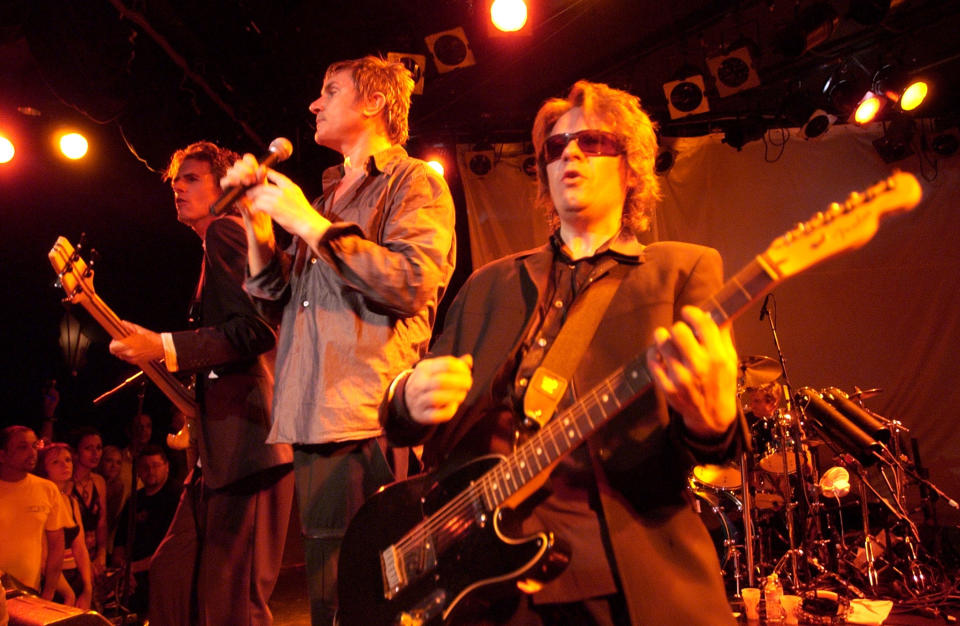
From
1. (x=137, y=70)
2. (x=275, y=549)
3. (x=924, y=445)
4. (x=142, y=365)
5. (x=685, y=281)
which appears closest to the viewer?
(x=685, y=281)

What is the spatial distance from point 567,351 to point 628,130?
93cm

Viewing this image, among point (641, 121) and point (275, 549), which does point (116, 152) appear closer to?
point (275, 549)

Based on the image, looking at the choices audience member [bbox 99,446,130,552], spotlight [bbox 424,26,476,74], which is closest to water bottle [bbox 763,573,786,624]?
spotlight [bbox 424,26,476,74]

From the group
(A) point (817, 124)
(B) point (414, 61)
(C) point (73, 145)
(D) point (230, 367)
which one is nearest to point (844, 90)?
(A) point (817, 124)

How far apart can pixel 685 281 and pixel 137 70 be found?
5602 mm

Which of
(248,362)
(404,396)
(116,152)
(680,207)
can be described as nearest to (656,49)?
(680,207)

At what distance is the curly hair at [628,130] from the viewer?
2381 mm

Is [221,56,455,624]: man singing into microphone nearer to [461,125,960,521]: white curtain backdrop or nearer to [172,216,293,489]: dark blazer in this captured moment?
[172,216,293,489]: dark blazer

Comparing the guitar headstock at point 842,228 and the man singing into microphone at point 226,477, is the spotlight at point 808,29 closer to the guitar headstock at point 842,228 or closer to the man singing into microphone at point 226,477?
the man singing into microphone at point 226,477

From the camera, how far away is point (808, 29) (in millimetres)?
7348

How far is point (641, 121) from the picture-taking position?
2.46 m

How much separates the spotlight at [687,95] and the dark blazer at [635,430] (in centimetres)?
716

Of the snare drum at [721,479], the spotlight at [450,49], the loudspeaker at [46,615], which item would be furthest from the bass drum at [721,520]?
the loudspeaker at [46,615]

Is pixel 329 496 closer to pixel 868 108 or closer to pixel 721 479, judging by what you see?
pixel 721 479
